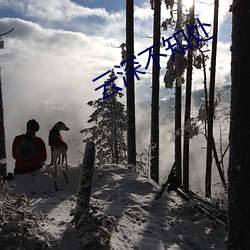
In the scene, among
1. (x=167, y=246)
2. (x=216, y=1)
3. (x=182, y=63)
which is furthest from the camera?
(x=182, y=63)

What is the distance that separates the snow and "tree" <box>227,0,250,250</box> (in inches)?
71.6

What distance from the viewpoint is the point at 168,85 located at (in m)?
17.4

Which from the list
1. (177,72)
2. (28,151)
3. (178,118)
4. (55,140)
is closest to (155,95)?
(177,72)

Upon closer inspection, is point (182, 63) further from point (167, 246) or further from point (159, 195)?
point (167, 246)

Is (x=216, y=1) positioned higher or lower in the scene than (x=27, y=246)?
higher

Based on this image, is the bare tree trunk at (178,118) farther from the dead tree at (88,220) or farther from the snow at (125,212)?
the dead tree at (88,220)

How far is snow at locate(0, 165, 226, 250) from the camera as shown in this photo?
19.3 feet

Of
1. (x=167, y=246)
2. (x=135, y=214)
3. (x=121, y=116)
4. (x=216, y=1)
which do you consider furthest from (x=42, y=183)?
(x=121, y=116)

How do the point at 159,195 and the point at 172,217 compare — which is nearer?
the point at 172,217

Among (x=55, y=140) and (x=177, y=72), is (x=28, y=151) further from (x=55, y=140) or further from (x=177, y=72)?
(x=177, y=72)

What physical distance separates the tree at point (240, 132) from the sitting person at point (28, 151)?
6.30 m

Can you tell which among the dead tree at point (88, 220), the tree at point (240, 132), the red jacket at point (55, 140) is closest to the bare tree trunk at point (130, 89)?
the red jacket at point (55, 140)

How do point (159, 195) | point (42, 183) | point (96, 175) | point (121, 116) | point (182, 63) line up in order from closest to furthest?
point (159, 195) < point (42, 183) < point (96, 175) < point (182, 63) < point (121, 116)

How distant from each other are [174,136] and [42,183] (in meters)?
10.4
